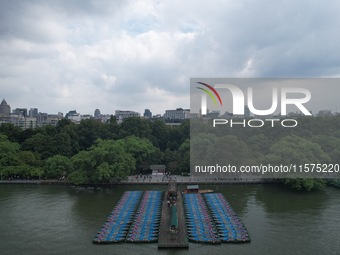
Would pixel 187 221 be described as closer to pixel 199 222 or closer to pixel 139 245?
pixel 199 222

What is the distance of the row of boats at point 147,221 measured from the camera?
64.5 feet

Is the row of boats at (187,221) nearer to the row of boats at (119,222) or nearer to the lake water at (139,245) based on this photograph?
the row of boats at (119,222)

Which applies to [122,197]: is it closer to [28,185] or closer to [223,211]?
[223,211]

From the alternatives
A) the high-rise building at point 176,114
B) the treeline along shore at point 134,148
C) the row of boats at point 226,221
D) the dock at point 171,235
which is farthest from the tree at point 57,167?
the high-rise building at point 176,114

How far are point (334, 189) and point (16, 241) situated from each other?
81.0 ft

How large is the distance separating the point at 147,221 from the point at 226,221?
4.53 metres

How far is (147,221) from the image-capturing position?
72.8 ft

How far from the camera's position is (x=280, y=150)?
106 feet

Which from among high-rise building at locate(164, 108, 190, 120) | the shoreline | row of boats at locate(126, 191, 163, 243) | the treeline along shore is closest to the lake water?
row of boats at locate(126, 191, 163, 243)

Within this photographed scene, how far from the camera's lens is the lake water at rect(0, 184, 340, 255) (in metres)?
18.7

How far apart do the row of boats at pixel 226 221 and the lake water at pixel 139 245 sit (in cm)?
56

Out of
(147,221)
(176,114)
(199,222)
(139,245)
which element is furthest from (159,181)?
(176,114)

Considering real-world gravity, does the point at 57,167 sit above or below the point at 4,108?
below

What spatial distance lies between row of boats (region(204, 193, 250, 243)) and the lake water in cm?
56
